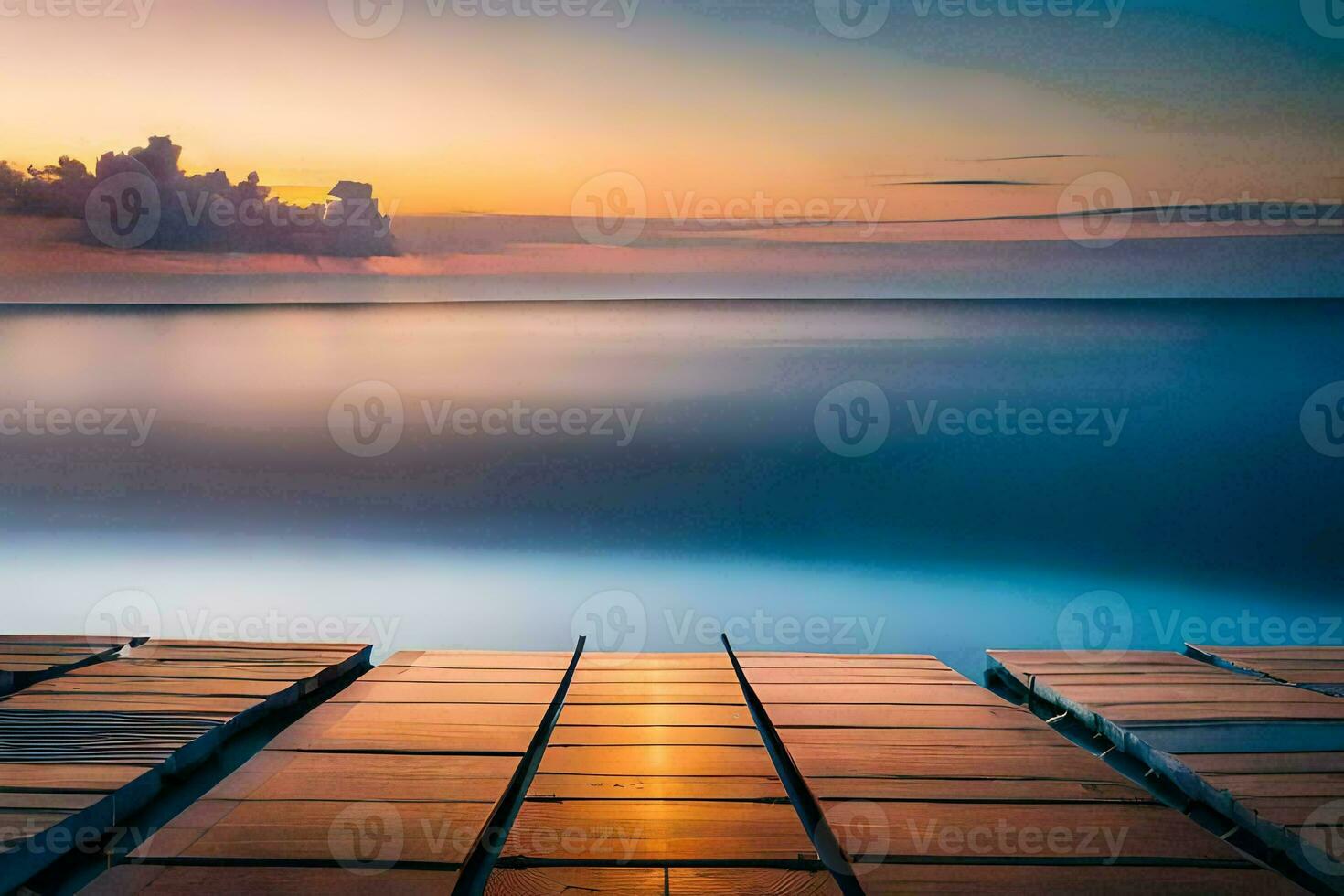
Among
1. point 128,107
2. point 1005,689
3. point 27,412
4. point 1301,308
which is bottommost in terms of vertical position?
point 1005,689

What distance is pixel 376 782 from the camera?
160 centimetres

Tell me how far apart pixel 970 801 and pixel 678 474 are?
4.10 meters

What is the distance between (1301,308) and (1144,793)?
6070mm

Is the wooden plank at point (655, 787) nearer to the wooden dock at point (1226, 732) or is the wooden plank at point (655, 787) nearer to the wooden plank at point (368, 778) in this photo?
the wooden plank at point (368, 778)

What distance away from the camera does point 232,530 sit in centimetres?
486

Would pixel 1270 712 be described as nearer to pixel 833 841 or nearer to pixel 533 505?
pixel 833 841

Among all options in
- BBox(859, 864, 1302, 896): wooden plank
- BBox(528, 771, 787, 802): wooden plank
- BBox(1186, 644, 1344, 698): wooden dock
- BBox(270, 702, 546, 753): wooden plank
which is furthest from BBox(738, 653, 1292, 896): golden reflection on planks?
BBox(1186, 644, 1344, 698): wooden dock

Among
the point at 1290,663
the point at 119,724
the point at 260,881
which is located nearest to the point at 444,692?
the point at 119,724

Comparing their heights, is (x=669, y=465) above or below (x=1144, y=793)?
above

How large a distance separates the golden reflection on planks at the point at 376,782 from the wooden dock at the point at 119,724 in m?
0.17

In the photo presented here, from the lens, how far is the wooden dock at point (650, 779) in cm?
129

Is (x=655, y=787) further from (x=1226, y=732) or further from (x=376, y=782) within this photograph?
(x=1226, y=732)

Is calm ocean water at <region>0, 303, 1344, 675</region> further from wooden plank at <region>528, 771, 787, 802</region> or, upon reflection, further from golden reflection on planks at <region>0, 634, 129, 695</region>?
wooden plank at <region>528, 771, 787, 802</region>

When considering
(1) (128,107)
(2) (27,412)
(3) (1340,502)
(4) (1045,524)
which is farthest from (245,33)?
(3) (1340,502)
